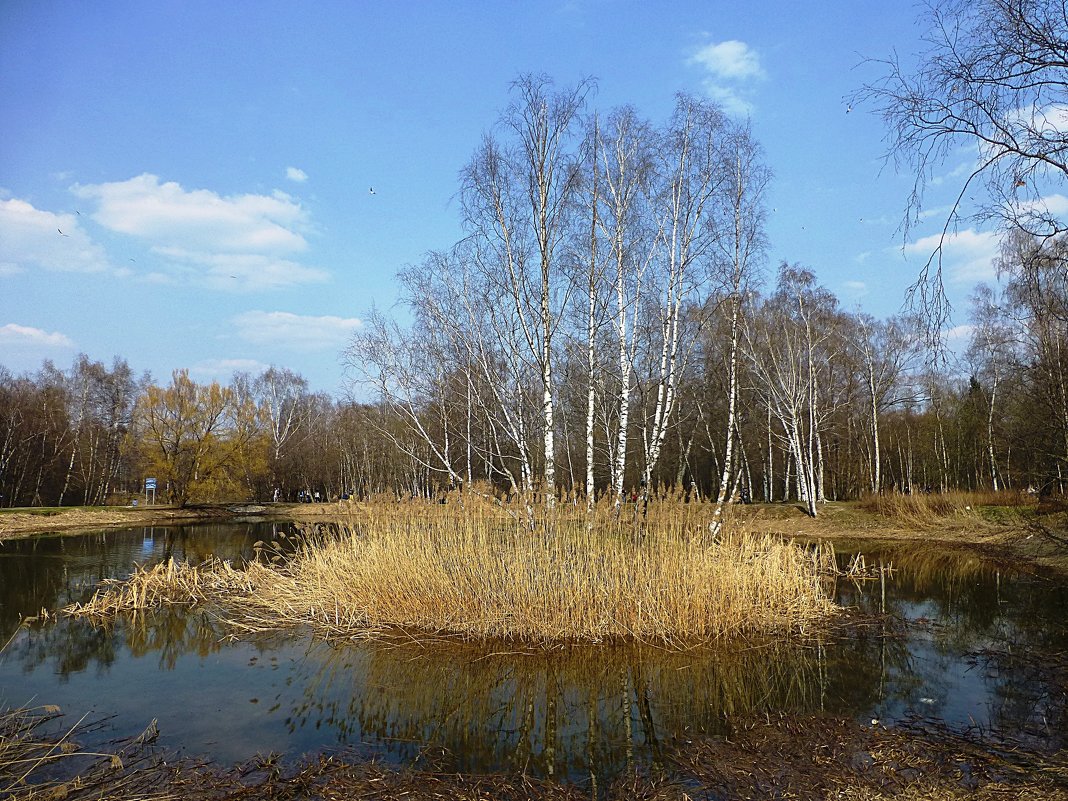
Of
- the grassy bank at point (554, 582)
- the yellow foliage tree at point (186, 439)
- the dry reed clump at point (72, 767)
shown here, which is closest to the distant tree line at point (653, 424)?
the yellow foliage tree at point (186, 439)

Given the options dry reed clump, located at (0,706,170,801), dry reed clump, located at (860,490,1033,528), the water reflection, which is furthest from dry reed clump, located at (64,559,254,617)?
dry reed clump, located at (860,490,1033,528)

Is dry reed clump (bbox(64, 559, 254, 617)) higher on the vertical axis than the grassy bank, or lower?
lower

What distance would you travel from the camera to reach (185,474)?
3719cm

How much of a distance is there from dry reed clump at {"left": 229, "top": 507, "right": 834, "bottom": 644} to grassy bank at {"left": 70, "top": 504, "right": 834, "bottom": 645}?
0.02 m

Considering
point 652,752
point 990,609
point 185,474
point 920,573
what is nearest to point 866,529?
point 920,573

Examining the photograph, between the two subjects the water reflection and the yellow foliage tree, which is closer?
the water reflection

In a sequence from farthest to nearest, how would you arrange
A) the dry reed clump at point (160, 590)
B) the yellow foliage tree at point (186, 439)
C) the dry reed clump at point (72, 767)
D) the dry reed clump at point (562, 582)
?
the yellow foliage tree at point (186, 439) → the dry reed clump at point (160, 590) → the dry reed clump at point (562, 582) → the dry reed clump at point (72, 767)

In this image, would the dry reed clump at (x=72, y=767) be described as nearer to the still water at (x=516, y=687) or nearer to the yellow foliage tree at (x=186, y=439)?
the still water at (x=516, y=687)

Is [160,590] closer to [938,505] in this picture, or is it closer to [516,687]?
[516,687]

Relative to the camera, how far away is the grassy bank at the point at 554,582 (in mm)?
7691

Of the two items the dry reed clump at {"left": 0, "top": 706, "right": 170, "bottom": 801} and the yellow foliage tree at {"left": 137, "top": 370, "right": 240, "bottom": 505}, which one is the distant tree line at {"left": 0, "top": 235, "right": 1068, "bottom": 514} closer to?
the yellow foliage tree at {"left": 137, "top": 370, "right": 240, "bottom": 505}

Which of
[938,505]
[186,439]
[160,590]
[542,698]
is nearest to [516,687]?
[542,698]

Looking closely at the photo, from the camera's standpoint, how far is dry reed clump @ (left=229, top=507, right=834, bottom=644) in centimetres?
769

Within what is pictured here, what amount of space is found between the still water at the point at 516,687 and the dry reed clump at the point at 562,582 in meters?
0.37
